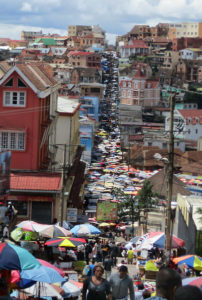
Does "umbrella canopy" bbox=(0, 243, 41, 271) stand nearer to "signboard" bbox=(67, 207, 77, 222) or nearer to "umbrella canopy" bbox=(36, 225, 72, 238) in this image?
"umbrella canopy" bbox=(36, 225, 72, 238)

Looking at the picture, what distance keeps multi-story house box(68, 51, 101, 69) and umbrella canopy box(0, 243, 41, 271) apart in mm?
148593

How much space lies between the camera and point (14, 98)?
3403 cm

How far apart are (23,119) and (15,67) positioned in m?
2.76

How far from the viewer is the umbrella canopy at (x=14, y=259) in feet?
41.1

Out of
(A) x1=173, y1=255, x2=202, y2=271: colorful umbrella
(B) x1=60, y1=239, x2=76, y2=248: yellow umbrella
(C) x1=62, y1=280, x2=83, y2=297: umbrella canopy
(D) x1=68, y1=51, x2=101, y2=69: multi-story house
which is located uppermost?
(D) x1=68, y1=51, x2=101, y2=69: multi-story house

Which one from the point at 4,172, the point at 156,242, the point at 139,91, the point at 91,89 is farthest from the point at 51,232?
the point at 139,91

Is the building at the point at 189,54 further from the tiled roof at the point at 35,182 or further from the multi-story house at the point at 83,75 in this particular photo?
the tiled roof at the point at 35,182

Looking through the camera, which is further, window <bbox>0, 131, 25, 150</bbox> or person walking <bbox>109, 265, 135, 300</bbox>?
window <bbox>0, 131, 25, 150</bbox>

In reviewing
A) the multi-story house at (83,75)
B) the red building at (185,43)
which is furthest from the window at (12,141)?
the red building at (185,43)

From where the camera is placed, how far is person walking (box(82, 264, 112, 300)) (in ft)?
36.5

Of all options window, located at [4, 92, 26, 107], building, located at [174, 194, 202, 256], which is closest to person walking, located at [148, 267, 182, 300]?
building, located at [174, 194, 202, 256]

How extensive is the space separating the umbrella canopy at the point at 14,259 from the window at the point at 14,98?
69.6 feet

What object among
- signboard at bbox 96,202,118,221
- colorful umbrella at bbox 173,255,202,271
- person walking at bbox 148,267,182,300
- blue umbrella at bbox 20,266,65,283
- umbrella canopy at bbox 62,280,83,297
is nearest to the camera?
person walking at bbox 148,267,182,300

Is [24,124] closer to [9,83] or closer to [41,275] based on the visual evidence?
[9,83]
